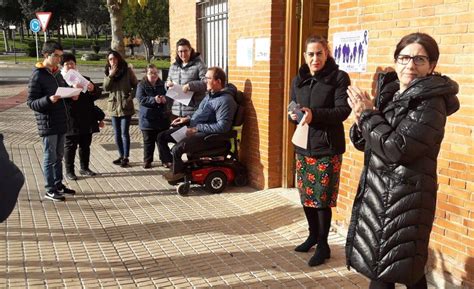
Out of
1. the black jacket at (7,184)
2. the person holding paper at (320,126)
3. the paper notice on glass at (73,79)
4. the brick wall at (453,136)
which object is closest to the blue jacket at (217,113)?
the paper notice on glass at (73,79)

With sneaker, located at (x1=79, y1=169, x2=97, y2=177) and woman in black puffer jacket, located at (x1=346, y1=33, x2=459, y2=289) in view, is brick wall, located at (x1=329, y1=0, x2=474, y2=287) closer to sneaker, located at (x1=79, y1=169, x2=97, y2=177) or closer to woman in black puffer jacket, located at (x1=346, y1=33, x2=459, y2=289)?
woman in black puffer jacket, located at (x1=346, y1=33, x2=459, y2=289)

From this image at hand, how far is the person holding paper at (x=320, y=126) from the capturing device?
3.73 meters

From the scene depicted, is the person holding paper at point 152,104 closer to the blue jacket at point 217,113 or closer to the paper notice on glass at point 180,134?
the paper notice on glass at point 180,134

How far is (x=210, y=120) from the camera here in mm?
6016

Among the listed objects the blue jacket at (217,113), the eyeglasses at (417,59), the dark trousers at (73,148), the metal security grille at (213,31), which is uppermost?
the metal security grille at (213,31)

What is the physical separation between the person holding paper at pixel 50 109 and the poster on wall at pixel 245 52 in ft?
7.98

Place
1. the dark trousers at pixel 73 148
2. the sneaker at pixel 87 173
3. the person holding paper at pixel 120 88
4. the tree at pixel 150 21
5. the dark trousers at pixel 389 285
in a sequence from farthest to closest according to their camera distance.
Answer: the tree at pixel 150 21 → the person holding paper at pixel 120 88 → the sneaker at pixel 87 173 → the dark trousers at pixel 73 148 → the dark trousers at pixel 389 285

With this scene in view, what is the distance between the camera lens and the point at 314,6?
5617mm

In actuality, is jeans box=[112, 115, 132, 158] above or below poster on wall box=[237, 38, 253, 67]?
below

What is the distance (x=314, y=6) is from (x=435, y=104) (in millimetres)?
3615

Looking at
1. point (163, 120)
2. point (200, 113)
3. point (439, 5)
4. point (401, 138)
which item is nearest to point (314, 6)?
point (200, 113)

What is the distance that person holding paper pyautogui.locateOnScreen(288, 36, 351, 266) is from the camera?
3729mm

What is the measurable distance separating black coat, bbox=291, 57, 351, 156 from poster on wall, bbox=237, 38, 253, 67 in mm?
2412

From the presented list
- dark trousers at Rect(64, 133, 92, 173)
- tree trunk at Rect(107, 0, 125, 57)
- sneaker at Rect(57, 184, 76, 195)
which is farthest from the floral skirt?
tree trunk at Rect(107, 0, 125, 57)
